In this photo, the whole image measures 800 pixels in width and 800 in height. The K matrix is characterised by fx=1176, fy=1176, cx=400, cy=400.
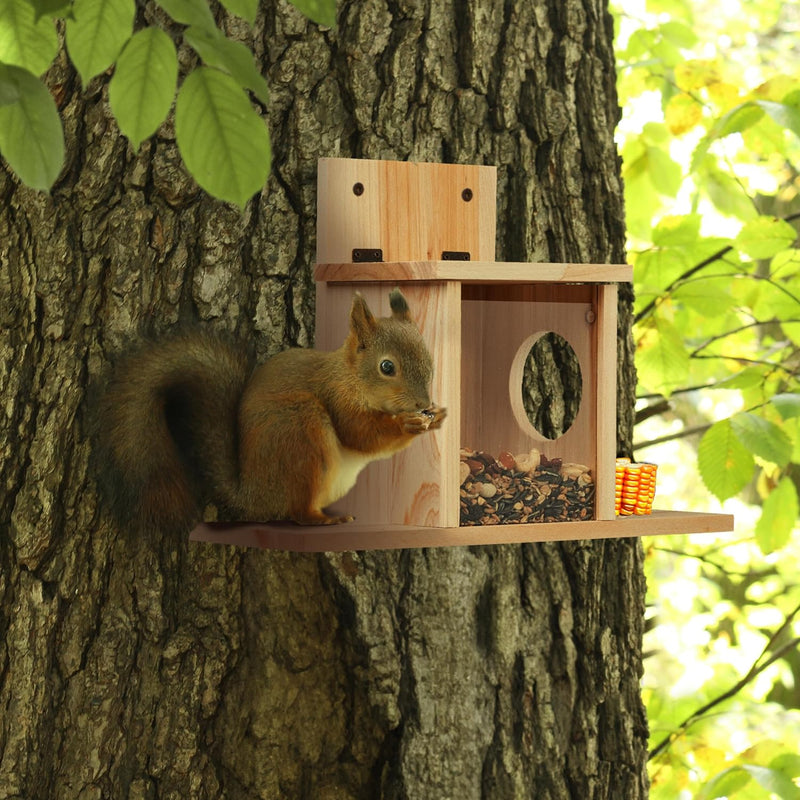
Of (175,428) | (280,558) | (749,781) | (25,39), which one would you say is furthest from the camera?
(749,781)

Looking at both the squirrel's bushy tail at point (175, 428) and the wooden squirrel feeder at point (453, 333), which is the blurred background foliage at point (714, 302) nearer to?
the wooden squirrel feeder at point (453, 333)

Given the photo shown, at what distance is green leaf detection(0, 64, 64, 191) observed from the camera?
81 centimetres

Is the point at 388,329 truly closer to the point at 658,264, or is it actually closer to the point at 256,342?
the point at 256,342

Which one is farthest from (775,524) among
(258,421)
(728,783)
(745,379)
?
(258,421)

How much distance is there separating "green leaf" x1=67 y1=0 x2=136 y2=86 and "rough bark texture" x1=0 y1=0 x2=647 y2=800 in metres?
0.78

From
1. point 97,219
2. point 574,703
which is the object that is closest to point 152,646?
point 97,219

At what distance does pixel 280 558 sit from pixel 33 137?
97cm

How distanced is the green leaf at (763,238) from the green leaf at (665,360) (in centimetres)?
20

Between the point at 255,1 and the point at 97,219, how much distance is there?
2.75 ft

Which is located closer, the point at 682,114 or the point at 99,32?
the point at 99,32

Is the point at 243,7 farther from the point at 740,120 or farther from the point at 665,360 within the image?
the point at 665,360

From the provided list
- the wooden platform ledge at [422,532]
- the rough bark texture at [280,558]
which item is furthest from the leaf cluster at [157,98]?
the rough bark texture at [280,558]

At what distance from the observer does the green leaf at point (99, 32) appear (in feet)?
2.78

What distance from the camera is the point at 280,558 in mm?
1694
